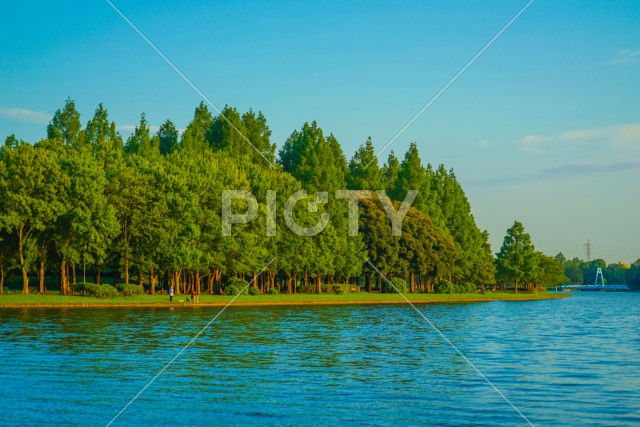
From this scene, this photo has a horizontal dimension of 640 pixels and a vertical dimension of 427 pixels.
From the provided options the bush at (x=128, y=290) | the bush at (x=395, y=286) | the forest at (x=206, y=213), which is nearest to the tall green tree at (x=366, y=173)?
the forest at (x=206, y=213)

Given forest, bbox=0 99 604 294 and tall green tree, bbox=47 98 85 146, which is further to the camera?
tall green tree, bbox=47 98 85 146

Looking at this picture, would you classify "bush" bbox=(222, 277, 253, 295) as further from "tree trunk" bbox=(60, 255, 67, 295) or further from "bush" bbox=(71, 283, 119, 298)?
"tree trunk" bbox=(60, 255, 67, 295)

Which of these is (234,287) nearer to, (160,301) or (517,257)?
(160,301)

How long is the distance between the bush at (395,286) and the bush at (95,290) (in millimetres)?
47950

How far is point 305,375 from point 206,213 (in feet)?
181

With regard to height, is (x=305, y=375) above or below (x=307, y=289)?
below

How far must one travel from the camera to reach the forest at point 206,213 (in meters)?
71.8

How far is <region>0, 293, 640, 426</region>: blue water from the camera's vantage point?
68.8ft

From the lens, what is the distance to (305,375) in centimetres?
2769

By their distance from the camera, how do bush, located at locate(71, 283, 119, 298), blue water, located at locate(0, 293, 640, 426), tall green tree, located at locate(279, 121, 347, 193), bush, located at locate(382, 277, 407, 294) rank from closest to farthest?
blue water, located at locate(0, 293, 640, 426) < bush, located at locate(71, 283, 119, 298) < tall green tree, located at locate(279, 121, 347, 193) < bush, located at locate(382, 277, 407, 294)

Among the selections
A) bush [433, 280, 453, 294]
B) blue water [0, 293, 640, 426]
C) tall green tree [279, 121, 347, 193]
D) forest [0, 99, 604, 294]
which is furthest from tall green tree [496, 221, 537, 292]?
blue water [0, 293, 640, 426]

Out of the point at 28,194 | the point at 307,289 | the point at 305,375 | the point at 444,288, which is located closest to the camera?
the point at 305,375

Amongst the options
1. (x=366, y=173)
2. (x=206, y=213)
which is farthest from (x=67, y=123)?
(x=366, y=173)

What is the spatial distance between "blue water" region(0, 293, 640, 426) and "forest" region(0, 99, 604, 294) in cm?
2447
